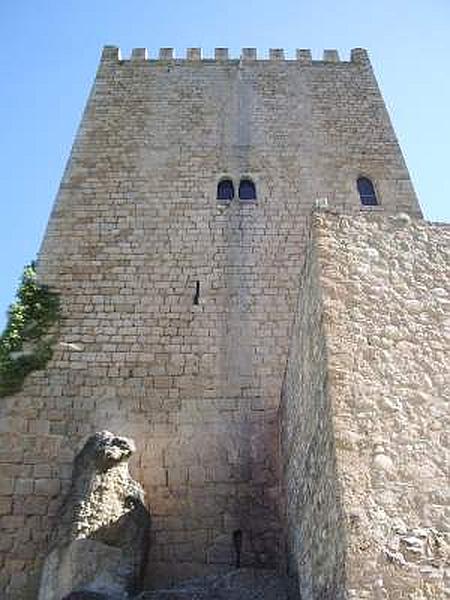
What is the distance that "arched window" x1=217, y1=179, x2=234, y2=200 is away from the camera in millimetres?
9844

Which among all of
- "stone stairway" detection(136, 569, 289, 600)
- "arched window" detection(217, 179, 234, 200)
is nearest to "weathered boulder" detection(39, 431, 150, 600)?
"stone stairway" detection(136, 569, 289, 600)

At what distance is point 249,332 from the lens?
8.06 meters

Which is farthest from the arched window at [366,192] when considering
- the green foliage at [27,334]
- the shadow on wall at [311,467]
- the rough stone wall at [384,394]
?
the green foliage at [27,334]

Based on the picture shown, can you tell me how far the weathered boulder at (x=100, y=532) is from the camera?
5.36 meters

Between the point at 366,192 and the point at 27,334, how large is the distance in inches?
231

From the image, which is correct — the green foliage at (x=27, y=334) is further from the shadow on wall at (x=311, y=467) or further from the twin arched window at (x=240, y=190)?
the shadow on wall at (x=311, y=467)

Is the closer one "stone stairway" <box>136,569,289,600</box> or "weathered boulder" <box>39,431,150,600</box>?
"stone stairway" <box>136,569,289,600</box>

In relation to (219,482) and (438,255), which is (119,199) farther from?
(438,255)

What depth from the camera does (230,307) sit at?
27.3 ft

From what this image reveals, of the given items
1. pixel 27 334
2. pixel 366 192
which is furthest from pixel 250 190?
pixel 27 334

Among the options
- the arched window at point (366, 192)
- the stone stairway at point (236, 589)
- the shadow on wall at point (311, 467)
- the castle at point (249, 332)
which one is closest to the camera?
the shadow on wall at point (311, 467)

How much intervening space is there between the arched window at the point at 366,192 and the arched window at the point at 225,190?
7.04 ft

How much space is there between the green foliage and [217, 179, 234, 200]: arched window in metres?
3.20

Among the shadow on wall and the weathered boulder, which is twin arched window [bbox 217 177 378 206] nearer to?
the shadow on wall
